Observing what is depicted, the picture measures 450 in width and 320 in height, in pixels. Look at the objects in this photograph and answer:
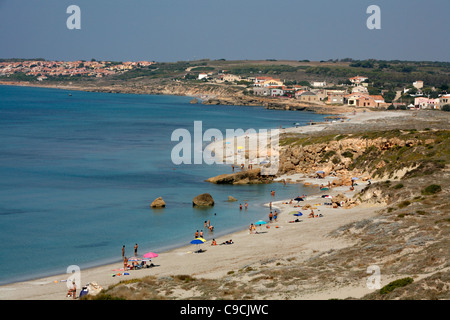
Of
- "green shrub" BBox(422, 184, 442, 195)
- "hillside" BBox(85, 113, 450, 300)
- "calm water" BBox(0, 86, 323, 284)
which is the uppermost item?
"green shrub" BBox(422, 184, 442, 195)

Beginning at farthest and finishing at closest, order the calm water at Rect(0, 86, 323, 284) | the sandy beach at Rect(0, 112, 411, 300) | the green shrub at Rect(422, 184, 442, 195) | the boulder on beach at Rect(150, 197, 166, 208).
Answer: the boulder on beach at Rect(150, 197, 166, 208)
the green shrub at Rect(422, 184, 442, 195)
the calm water at Rect(0, 86, 323, 284)
the sandy beach at Rect(0, 112, 411, 300)

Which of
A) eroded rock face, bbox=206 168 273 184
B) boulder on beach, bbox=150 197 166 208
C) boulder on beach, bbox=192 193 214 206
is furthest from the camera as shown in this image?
eroded rock face, bbox=206 168 273 184

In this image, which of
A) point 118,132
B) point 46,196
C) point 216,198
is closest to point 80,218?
point 46,196

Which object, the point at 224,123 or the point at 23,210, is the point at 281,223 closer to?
the point at 23,210

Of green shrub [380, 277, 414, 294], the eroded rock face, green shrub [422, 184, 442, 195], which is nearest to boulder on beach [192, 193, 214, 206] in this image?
the eroded rock face

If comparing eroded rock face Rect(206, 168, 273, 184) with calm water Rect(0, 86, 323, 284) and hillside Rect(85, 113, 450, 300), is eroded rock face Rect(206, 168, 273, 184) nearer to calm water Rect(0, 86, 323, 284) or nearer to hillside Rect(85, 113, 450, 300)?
calm water Rect(0, 86, 323, 284)

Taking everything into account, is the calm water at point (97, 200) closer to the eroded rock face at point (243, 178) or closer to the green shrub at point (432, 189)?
the eroded rock face at point (243, 178)

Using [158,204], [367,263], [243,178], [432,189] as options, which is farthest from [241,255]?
[243,178]
